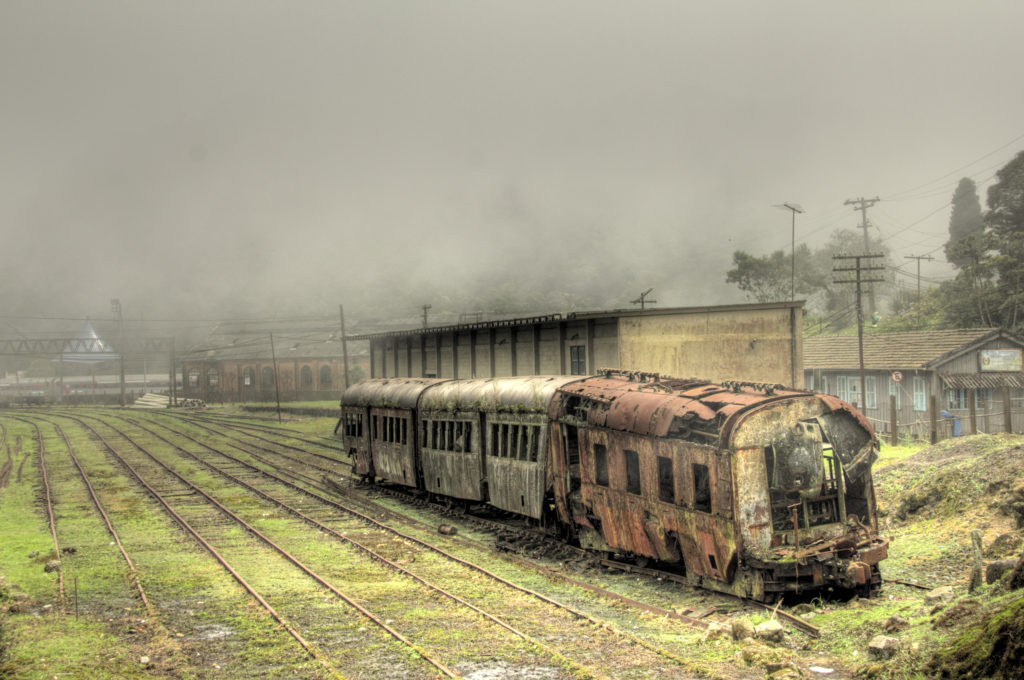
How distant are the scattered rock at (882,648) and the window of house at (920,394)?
23001 millimetres

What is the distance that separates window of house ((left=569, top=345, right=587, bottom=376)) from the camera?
92.2ft

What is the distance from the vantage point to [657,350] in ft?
84.5

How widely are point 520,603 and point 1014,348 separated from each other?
25.4 m

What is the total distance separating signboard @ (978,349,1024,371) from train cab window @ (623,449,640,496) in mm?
21429

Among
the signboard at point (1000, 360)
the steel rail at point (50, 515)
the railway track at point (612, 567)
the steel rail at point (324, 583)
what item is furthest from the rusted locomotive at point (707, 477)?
the signboard at point (1000, 360)

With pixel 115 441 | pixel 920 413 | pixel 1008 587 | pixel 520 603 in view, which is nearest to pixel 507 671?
pixel 520 603

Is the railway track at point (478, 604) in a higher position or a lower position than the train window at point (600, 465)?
lower

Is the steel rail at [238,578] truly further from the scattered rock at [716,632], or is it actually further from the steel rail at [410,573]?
the scattered rock at [716,632]

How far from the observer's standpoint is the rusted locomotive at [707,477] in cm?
1088

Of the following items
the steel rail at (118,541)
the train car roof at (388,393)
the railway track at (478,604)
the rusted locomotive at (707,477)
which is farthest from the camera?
the train car roof at (388,393)

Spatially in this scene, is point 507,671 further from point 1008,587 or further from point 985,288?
point 985,288

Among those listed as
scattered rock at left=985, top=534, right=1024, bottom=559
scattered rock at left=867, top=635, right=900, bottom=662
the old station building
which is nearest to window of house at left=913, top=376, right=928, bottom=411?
scattered rock at left=985, top=534, right=1024, bottom=559

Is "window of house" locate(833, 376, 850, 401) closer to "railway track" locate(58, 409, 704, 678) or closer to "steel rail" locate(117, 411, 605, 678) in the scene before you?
"railway track" locate(58, 409, 704, 678)

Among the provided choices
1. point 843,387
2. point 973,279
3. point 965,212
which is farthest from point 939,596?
point 965,212
